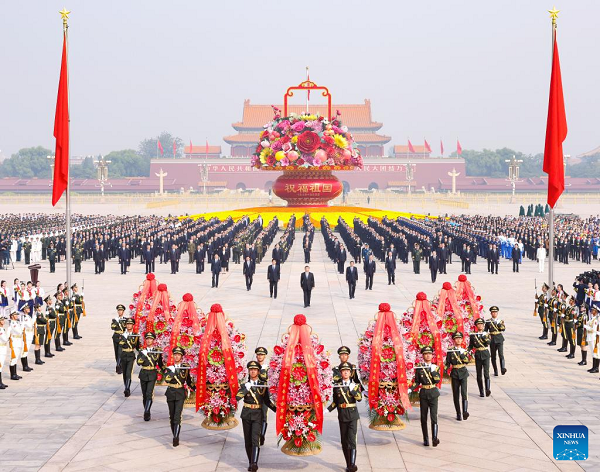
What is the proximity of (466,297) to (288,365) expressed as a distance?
493cm

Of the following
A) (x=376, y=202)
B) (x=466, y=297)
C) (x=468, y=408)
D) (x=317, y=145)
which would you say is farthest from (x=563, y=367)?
(x=376, y=202)

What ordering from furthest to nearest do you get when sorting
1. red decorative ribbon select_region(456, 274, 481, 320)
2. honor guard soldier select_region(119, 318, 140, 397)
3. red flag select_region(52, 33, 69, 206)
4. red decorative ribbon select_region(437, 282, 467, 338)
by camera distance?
red flag select_region(52, 33, 69, 206) → red decorative ribbon select_region(456, 274, 481, 320) → red decorative ribbon select_region(437, 282, 467, 338) → honor guard soldier select_region(119, 318, 140, 397)

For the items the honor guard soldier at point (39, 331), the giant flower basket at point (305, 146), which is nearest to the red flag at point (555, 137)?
the honor guard soldier at point (39, 331)

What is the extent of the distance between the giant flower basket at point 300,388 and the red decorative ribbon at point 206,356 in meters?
0.94

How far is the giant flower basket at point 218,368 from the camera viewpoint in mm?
10219

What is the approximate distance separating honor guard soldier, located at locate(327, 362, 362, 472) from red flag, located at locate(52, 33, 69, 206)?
11.5 metres

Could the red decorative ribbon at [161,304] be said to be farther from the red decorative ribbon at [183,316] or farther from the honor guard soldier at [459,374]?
the honor guard soldier at [459,374]

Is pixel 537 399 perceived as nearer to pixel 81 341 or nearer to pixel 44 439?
pixel 44 439

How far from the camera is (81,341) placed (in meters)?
16.5

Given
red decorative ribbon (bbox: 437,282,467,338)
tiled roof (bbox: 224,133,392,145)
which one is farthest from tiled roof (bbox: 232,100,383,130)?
red decorative ribbon (bbox: 437,282,467,338)

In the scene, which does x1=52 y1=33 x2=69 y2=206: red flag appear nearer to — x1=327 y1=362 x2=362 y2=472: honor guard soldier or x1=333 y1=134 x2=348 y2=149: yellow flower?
x1=327 y1=362 x2=362 y2=472: honor guard soldier

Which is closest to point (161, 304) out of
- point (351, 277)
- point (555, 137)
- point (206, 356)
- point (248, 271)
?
point (206, 356)

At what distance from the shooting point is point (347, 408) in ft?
30.1

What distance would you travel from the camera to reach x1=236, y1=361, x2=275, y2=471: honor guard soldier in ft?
29.8
